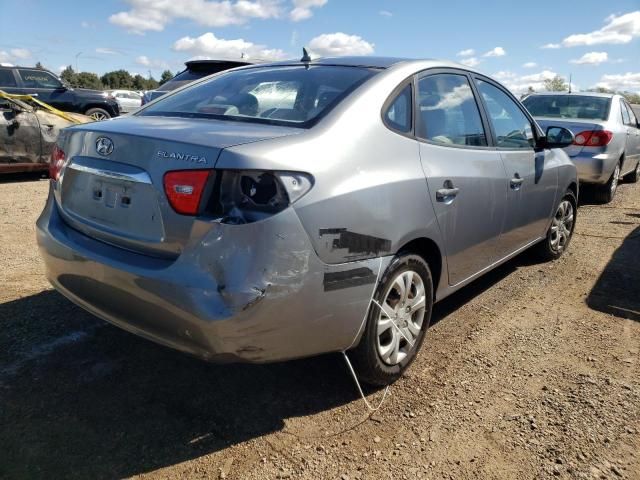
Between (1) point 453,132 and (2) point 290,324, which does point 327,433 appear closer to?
(2) point 290,324

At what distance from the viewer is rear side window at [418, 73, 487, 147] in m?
2.97

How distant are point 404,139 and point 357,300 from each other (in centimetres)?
87

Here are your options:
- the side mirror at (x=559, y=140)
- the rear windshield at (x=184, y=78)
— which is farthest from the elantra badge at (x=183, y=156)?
the rear windshield at (x=184, y=78)

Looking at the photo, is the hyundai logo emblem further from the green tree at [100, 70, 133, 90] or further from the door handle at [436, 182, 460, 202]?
the green tree at [100, 70, 133, 90]

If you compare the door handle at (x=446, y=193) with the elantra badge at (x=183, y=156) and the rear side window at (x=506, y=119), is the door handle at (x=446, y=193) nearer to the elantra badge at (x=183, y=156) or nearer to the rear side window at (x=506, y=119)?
the rear side window at (x=506, y=119)

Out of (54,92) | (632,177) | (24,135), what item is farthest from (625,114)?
(54,92)

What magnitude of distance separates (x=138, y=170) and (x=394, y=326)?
1431mm

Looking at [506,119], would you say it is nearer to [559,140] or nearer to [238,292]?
[559,140]

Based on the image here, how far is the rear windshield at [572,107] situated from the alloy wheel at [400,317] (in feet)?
19.9

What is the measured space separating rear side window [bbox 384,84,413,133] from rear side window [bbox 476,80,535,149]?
1.04m

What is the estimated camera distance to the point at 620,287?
437cm

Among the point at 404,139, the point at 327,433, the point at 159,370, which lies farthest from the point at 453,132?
the point at 159,370

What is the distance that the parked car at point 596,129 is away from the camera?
718 centimetres

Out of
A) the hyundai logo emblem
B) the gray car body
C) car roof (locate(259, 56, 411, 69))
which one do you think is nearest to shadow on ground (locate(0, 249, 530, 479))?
the hyundai logo emblem
